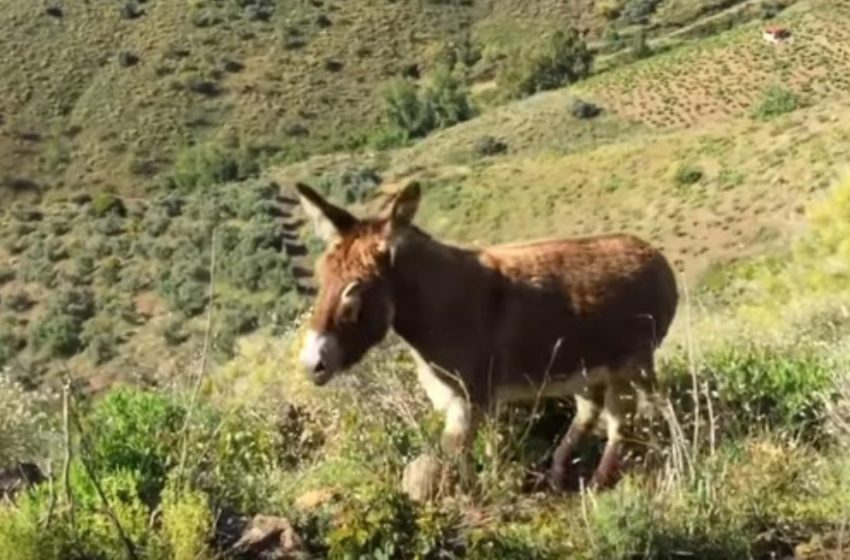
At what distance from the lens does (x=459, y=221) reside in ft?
173

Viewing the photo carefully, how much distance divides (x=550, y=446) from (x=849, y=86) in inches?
2427

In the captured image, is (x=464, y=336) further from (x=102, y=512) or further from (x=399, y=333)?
(x=102, y=512)

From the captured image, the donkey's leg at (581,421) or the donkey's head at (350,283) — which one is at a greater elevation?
the donkey's head at (350,283)

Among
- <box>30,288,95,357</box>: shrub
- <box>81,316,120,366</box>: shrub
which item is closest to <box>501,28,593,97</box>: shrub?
<box>30,288,95,357</box>: shrub

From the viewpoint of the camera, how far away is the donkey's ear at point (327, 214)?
18.7 ft

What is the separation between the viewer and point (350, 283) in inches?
222

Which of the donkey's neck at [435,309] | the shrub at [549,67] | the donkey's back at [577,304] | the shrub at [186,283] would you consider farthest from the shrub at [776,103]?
the donkey's neck at [435,309]

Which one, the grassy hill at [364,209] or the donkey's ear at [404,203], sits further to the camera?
the donkey's ear at [404,203]

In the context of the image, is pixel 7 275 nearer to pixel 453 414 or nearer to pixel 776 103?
pixel 776 103

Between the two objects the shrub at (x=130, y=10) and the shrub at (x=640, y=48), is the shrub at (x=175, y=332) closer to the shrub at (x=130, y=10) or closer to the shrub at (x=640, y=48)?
the shrub at (x=640, y=48)

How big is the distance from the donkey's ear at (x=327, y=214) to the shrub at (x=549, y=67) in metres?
81.1

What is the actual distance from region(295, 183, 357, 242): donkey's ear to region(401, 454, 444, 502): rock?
893 millimetres

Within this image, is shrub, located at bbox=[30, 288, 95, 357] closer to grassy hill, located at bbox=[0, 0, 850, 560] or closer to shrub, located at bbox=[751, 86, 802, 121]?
grassy hill, located at bbox=[0, 0, 850, 560]

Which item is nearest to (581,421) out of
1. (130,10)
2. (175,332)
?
(175,332)
